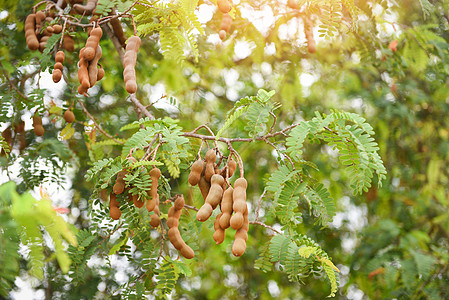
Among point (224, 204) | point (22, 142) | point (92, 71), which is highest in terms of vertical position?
point (92, 71)

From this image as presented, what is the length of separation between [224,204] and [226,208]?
14 mm

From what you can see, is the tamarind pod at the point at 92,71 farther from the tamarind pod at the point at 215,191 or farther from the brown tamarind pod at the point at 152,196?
the tamarind pod at the point at 215,191

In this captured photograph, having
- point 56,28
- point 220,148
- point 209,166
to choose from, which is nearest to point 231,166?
point 209,166

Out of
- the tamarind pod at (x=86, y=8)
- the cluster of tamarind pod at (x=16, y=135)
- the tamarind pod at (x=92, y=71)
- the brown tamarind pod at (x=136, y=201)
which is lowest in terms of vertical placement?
the cluster of tamarind pod at (x=16, y=135)

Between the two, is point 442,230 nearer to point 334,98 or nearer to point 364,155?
point 334,98

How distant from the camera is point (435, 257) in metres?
3.52

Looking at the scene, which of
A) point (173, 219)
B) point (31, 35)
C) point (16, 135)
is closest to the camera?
point (173, 219)

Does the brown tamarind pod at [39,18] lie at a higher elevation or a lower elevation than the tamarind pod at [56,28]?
lower

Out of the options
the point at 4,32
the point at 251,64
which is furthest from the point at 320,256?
the point at 251,64

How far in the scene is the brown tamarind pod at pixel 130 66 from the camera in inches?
62.8

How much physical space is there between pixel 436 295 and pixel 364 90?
182cm

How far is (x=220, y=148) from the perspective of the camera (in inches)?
138

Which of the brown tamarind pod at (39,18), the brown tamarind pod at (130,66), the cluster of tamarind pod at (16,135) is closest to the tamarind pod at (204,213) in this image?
the brown tamarind pod at (130,66)

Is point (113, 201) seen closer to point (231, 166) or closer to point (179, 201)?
point (179, 201)
